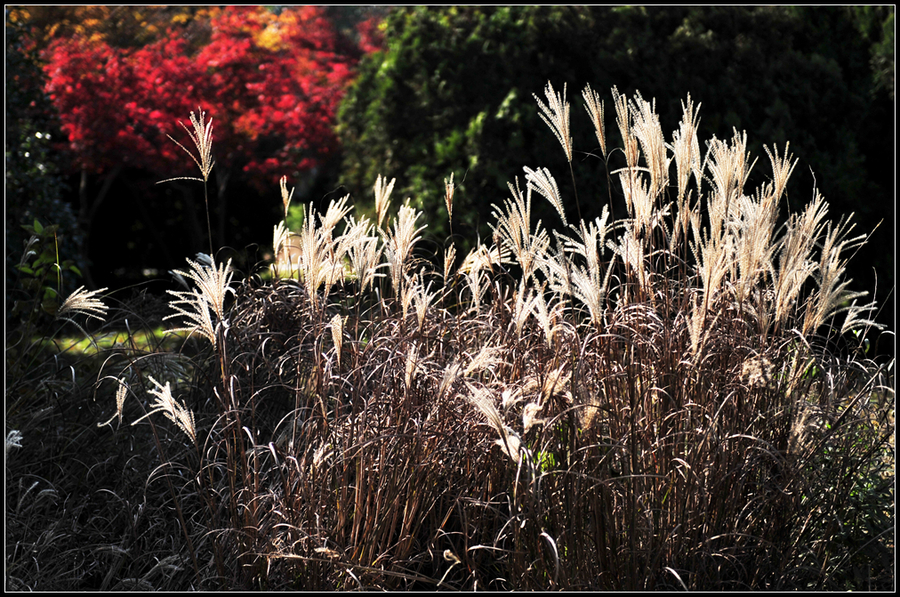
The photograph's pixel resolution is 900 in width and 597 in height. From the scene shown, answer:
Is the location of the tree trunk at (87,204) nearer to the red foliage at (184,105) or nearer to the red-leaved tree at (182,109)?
the red-leaved tree at (182,109)

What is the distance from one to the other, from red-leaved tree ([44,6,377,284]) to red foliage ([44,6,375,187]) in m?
0.01

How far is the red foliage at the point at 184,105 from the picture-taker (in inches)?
363

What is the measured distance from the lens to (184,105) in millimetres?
9523

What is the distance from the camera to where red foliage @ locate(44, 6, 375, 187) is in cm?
922

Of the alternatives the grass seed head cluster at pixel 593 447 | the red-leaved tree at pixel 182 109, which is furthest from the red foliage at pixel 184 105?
the grass seed head cluster at pixel 593 447

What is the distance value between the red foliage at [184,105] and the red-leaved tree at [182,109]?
0.04 ft

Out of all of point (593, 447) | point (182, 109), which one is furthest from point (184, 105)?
point (593, 447)

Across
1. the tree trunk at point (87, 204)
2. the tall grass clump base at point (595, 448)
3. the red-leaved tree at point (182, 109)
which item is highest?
the red-leaved tree at point (182, 109)

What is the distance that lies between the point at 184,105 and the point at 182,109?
70 millimetres

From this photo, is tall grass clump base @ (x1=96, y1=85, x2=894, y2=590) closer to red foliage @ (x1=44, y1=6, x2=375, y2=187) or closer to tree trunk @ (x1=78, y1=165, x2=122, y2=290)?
red foliage @ (x1=44, y1=6, x2=375, y2=187)

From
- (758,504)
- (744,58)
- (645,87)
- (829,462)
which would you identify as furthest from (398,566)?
(744,58)

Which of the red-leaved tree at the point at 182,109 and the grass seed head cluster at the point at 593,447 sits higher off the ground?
the red-leaved tree at the point at 182,109

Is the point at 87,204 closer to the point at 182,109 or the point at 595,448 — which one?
the point at 182,109

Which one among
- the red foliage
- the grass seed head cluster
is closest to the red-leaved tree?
the red foliage
